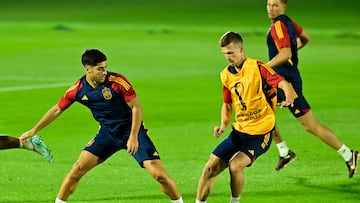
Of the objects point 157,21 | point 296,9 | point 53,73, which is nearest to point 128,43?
point 53,73

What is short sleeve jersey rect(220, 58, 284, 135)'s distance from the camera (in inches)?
521

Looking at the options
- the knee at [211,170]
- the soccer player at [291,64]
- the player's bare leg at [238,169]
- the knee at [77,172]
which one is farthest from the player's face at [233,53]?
the soccer player at [291,64]

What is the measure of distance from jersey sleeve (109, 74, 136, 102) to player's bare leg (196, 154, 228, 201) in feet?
3.97

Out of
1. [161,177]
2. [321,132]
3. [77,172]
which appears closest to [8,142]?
[77,172]

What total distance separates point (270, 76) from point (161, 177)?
5.40 ft

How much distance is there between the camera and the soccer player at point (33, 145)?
1460 centimetres

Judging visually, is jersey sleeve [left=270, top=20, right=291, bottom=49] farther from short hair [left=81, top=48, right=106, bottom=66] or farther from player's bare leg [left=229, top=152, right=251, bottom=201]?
short hair [left=81, top=48, right=106, bottom=66]

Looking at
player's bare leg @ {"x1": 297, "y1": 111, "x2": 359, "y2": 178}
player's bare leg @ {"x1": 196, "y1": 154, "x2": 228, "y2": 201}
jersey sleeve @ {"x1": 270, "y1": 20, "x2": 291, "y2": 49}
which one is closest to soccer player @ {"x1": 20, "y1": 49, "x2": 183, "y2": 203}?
player's bare leg @ {"x1": 196, "y1": 154, "x2": 228, "y2": 201}

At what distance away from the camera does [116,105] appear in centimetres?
1305

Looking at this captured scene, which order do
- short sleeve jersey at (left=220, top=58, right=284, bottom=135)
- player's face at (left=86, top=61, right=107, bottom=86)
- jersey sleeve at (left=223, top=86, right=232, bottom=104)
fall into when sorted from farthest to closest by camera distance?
jersey sleeve at (left=223, top=86, right=232, bottom=104)
short sleeve jersey at (left=220, top=58, right=284, bottom=135)
player's face at (left=86, top=61, right=107, bottom=86)

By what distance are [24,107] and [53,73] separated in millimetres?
8053

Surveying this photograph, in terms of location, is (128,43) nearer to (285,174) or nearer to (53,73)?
(53,73)

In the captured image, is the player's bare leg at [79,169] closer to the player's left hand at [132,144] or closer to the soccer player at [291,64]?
the player's left hand at [132,144]

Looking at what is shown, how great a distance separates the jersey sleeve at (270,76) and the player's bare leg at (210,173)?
3.35 ft
